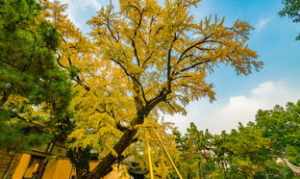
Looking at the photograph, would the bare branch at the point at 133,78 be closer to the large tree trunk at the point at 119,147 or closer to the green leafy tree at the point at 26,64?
the large tree trunk at the point at 119,147

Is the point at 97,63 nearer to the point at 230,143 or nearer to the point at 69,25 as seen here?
the point at 69,25

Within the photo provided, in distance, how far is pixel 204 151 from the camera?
1750 centimetres

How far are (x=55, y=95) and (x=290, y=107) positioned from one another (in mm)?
27636

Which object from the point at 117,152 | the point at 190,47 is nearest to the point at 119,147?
the point at 117,152

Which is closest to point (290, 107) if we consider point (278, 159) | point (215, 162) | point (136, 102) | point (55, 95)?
point (278, 159)

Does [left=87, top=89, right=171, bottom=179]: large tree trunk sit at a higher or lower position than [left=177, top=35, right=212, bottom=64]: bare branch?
lower

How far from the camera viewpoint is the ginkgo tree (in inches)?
328

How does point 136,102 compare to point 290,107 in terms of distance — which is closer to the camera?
point 136,102

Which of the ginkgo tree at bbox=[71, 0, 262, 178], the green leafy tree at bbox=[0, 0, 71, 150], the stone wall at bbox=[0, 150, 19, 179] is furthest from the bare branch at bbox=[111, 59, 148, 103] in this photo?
the stone wall at bbox=[0, 150, 19, 179]

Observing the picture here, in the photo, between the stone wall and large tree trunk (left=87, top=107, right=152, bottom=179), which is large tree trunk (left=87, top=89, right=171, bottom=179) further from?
the stone wall

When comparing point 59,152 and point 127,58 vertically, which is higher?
point 127,58

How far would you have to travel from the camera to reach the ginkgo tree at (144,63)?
328 inches

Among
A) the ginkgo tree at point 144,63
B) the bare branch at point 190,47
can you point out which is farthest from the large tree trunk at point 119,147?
the bare branch at point 190,47

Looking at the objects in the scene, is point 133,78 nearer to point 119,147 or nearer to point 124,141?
point 124,141
